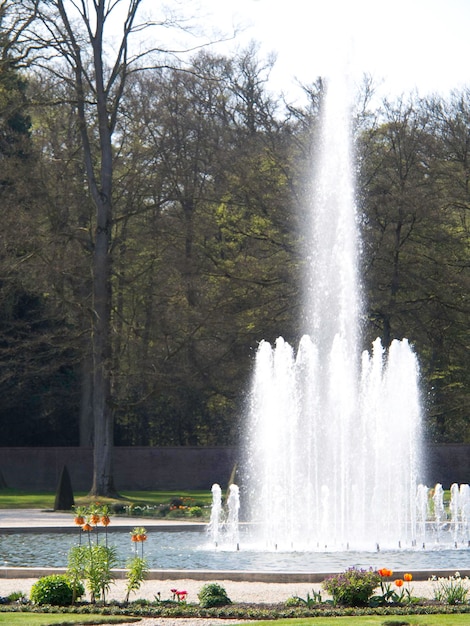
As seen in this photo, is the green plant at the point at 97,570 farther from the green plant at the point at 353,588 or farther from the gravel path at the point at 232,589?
the green plant at the point at 353,588

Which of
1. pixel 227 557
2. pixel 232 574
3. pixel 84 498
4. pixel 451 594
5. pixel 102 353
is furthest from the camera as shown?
pixel 102 353

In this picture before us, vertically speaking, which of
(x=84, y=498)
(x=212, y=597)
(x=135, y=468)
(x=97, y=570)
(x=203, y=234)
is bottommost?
(x=212, y=597)

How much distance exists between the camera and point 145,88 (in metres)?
→ 40.7

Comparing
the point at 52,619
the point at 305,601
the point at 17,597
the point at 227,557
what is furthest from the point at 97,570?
the point at 227,557

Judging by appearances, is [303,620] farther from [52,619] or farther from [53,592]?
[53,592]

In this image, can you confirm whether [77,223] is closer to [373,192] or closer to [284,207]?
[284,207]

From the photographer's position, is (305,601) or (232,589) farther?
(232,589)

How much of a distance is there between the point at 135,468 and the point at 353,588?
91.8 feet

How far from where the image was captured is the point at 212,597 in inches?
487

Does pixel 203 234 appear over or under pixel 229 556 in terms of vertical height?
over

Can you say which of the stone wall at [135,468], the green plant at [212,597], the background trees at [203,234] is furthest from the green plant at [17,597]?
the stone wall at [135,468]

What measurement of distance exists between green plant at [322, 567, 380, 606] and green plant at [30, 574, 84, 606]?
9.23ft

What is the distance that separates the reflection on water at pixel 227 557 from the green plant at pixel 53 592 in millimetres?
3911

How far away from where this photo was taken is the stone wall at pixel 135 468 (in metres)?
39.7
